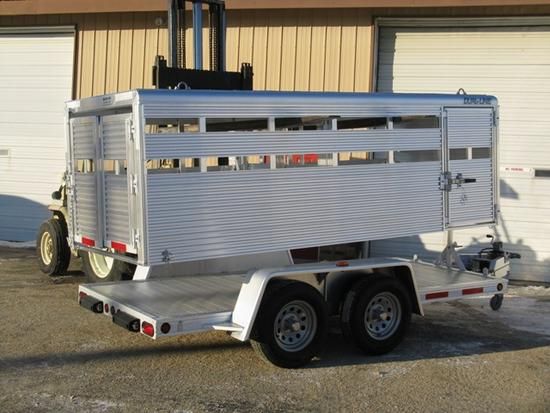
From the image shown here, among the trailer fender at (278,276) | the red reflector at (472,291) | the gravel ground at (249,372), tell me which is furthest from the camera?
the red reflector at (472,291)

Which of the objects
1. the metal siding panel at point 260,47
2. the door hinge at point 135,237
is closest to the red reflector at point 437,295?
the door hinge at point 135,237

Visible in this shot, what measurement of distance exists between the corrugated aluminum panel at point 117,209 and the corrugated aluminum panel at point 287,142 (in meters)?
0.58

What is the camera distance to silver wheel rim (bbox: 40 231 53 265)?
991 centimetres

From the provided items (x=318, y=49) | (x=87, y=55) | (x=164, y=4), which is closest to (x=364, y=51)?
(x=318, y=49)

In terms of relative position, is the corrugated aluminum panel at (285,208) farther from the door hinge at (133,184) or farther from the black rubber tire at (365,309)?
the black rubber tire at (365,309)

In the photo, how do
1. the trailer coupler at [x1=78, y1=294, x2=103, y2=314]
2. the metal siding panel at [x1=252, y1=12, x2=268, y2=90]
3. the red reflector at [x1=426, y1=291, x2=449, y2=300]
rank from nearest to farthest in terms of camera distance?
the trailer coupler at [x1=78, y1=294, x2=103, y2=314] < the red reflector at [x1=426, y1=291, x2=449, y2=300] < the metal siding panel at [x1=252, y1=12, x2=268, y2=90]

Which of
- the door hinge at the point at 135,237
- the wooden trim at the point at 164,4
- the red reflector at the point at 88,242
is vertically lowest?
the red reflector at the point at 88,242

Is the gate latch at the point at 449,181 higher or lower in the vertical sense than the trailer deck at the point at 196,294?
higher

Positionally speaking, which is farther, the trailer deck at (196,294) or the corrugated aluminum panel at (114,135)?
the corrugated aluminum panel at (114,135)

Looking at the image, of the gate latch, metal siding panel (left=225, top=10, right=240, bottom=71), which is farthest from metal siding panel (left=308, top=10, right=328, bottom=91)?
the gate latch

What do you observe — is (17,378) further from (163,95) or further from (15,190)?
(15,190)

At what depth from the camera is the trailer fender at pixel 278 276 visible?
5.44 metres

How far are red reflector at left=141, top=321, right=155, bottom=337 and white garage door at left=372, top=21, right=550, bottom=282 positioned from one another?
6.64 meters

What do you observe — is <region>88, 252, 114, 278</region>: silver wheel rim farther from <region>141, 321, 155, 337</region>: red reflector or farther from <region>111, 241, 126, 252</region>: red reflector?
<region>141, 321, 155, 337</region>: red reflector
